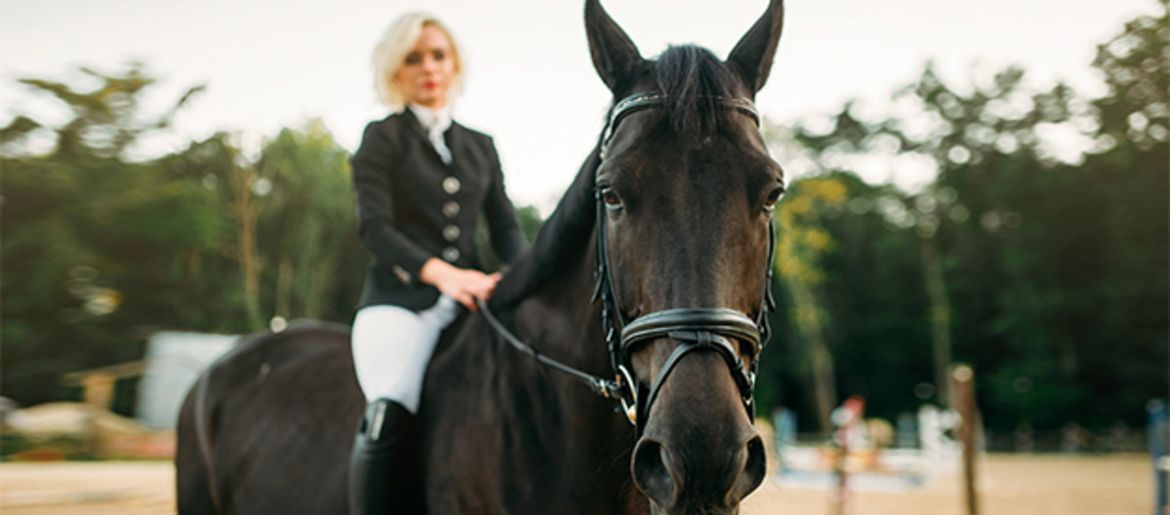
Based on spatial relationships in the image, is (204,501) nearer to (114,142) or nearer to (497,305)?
(497,305)

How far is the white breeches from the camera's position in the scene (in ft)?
9.93

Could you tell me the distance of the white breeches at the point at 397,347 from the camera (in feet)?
9.93

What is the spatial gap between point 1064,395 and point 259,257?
123ft

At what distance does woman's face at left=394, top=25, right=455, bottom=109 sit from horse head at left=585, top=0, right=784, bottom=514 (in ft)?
4.41

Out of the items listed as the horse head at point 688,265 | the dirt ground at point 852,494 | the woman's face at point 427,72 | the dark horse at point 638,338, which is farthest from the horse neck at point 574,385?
the dirt ground at point 852,494

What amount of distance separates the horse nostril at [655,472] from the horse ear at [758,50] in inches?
43.2

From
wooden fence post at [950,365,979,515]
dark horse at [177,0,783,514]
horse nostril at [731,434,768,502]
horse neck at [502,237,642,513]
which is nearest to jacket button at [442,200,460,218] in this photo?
dark horse at [177,0,783,514]

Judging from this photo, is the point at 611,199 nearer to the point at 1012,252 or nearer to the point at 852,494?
the point at 852,494

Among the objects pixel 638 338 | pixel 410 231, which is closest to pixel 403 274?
pixel 410 231

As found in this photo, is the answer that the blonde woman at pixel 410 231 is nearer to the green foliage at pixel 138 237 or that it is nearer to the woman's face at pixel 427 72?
the woman's face at pixel 427 72

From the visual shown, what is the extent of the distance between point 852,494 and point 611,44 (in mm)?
16452

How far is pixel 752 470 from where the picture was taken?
1.92 metres

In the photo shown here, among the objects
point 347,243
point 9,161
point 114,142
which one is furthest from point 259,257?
point 9,161

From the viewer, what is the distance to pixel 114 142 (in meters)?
38.7
